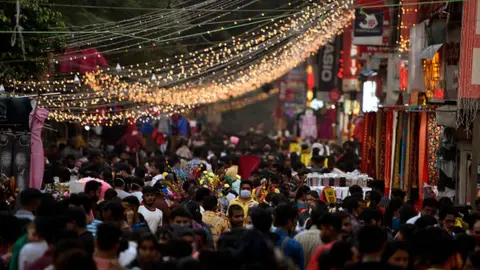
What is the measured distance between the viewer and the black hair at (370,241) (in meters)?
10.1

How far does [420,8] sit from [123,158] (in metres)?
8.48

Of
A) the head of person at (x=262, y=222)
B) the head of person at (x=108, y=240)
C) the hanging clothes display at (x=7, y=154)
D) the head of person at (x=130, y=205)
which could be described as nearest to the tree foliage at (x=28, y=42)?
the hanging clothes display at (x=7, y=154)

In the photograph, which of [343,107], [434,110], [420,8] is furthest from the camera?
[343,107]

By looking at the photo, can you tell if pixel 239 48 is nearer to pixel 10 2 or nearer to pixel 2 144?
pixel 10 2

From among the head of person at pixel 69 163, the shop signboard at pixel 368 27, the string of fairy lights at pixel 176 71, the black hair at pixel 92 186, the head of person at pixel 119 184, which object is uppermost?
the shop signboard at pixel 368 27

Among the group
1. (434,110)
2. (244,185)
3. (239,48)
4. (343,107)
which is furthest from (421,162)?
(343,107)

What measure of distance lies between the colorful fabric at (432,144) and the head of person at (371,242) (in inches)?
549

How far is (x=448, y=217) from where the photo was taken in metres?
14.7

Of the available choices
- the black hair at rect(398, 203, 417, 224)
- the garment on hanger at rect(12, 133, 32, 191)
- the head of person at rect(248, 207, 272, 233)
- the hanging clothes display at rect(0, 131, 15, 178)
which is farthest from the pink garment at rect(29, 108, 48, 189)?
the head of person at rect(248, 207, 272, 233)

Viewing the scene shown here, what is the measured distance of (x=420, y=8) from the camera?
28359 mm

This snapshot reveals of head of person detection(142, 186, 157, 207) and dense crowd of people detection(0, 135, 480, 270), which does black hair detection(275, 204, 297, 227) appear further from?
head of person detection(142, 186, 157, 207)

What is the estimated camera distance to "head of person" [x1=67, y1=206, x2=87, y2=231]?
11.7 meters

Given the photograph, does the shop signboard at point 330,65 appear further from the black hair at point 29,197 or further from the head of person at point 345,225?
the head of person at point 345,225

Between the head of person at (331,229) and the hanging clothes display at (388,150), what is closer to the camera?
the head of person at (331,229)
